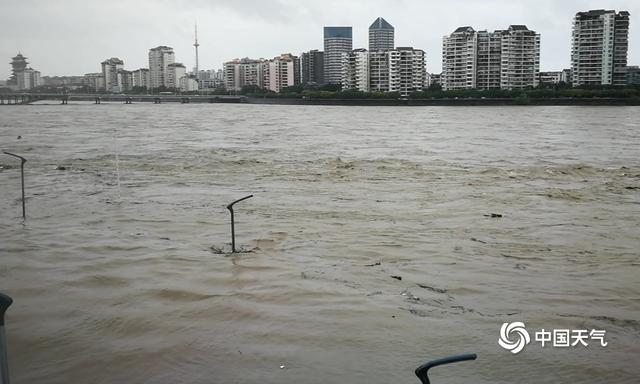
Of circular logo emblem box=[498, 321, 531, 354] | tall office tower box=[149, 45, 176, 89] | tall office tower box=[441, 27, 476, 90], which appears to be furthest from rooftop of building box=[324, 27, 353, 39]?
circular logo emblem box=[498, 321, 531, 354]

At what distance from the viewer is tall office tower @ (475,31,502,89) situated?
298 ft

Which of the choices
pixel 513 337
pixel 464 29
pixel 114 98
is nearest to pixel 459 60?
pixel 464 29

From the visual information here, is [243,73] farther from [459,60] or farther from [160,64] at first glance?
[459,60]

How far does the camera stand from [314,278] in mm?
4691

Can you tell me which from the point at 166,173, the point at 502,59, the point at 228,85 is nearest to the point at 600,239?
the point at 166,173

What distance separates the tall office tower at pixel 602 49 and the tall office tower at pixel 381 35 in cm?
6862

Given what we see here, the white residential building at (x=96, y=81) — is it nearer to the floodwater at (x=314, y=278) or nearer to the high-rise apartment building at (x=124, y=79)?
the high-rise apartment building at (x=124, y=79)

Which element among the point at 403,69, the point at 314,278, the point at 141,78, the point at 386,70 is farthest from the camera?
the point at 141,78

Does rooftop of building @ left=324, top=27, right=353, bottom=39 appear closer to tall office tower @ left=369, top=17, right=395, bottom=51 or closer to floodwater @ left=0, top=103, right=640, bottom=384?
tall office tower @ left=369, top=17, right=395, bottom=51

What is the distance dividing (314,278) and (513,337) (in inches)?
64.6

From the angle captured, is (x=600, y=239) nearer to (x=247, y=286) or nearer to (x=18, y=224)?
(x=247, y=286)

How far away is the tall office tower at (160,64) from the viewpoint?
140 metres

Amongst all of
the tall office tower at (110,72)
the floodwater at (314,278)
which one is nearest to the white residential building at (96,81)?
the tall office tower at (110,72)

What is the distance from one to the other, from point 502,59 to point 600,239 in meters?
88.6
